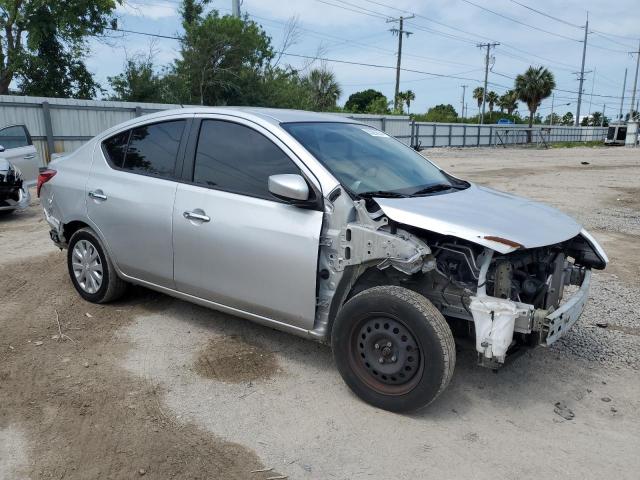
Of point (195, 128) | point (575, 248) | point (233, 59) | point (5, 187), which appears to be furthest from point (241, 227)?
point (233, 59)

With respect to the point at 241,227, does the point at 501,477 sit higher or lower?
lower

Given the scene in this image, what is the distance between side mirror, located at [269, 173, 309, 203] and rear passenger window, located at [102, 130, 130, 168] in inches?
75.5

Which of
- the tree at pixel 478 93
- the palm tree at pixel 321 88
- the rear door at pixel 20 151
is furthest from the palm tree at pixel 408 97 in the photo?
the rear door at pixel 20 151

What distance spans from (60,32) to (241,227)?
2673 centimetres

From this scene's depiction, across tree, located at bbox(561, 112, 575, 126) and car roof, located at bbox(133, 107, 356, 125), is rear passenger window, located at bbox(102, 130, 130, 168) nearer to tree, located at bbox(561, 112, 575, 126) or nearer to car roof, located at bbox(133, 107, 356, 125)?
car roof, located at bbox(133, 107, 356, 125)

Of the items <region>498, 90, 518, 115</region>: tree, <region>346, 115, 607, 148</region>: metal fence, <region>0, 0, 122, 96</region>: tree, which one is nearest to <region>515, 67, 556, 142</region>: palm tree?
<region>346, 115, 607, 148</region>: metal fence

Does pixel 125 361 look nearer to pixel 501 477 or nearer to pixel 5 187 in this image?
pixel 501 477

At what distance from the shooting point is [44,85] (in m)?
26.9

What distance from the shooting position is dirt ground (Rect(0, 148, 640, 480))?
2.83 metres

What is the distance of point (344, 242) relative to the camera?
3.34 meters

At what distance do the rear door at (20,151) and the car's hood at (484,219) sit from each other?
30.3 feet

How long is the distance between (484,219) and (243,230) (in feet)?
5.13

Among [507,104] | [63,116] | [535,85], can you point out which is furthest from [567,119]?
[63,116]

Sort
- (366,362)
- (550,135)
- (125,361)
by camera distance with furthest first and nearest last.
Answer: (550,135)
(125,361)
(366,362)
